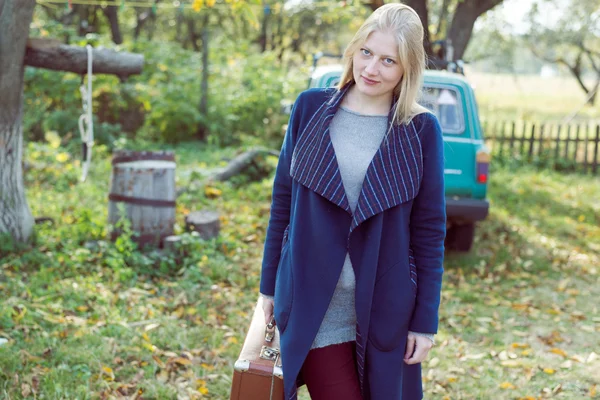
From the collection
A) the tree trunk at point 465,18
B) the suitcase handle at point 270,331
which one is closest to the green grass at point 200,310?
the suitcase handle at point 270,331

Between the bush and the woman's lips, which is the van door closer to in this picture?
the woman's lips

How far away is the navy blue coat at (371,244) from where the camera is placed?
2000 millimetres

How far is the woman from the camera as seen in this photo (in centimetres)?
201

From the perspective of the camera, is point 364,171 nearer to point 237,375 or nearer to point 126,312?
point 237,375

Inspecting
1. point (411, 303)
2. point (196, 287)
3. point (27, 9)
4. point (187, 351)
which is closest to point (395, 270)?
point (411, 303)

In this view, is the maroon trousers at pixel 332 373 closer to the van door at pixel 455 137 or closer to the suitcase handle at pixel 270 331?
the suitcase handle at pixel 270 331

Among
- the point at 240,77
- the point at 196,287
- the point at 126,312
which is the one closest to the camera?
the point at 126,312

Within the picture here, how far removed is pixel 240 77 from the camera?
563 inches

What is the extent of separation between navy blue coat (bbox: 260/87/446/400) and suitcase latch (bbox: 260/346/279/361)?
0.11 meters

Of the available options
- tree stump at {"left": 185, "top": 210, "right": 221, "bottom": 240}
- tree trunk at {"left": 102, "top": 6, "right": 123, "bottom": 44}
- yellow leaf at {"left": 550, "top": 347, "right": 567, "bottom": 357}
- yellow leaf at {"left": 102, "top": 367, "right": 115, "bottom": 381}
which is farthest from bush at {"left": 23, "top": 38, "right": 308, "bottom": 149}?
yellow leaf at {"left": 102, "top": 367, "right": 115, "bottom": 381}

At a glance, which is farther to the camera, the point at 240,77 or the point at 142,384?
the point at 240,77

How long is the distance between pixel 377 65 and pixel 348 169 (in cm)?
34

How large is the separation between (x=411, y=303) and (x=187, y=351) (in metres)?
2.49

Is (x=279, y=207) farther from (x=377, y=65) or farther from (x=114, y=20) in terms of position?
(x=114, y=20)
